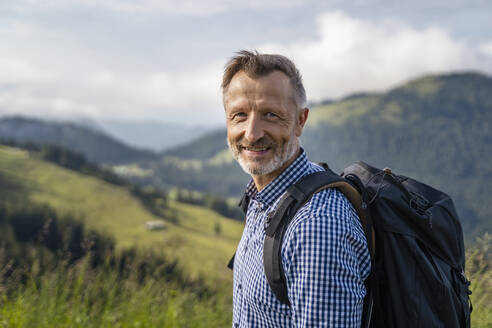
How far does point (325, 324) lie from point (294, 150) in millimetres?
1220

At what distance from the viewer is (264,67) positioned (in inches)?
111

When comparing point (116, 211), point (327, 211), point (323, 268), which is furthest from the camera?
point (116, 211)

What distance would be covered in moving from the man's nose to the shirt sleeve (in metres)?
0.72

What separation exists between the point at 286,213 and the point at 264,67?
1.03 m

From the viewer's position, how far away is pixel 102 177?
14388 centimetres

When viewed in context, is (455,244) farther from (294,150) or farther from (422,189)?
(294,150)

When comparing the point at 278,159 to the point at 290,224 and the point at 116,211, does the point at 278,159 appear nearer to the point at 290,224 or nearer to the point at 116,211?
the point at 290,224

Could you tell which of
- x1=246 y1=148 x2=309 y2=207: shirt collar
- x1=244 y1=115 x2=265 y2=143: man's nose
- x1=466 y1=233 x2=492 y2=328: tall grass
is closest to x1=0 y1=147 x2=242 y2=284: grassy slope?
x1=466 y1=233 x2=492 y2=328: tall grass

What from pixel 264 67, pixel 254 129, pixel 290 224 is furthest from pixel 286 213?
pixel 264 67

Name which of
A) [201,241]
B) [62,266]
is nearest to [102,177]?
[201,241]

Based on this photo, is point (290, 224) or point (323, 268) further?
point (290, 224)

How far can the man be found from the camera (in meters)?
2.27

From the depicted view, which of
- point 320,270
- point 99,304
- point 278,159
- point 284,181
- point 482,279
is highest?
point 278,159

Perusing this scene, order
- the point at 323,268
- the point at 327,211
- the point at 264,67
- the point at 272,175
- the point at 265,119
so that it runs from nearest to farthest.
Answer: the point at 323,268 → the point at 327,211 → the point at 264,67 → the point at 265,119 → the point at 272,175
